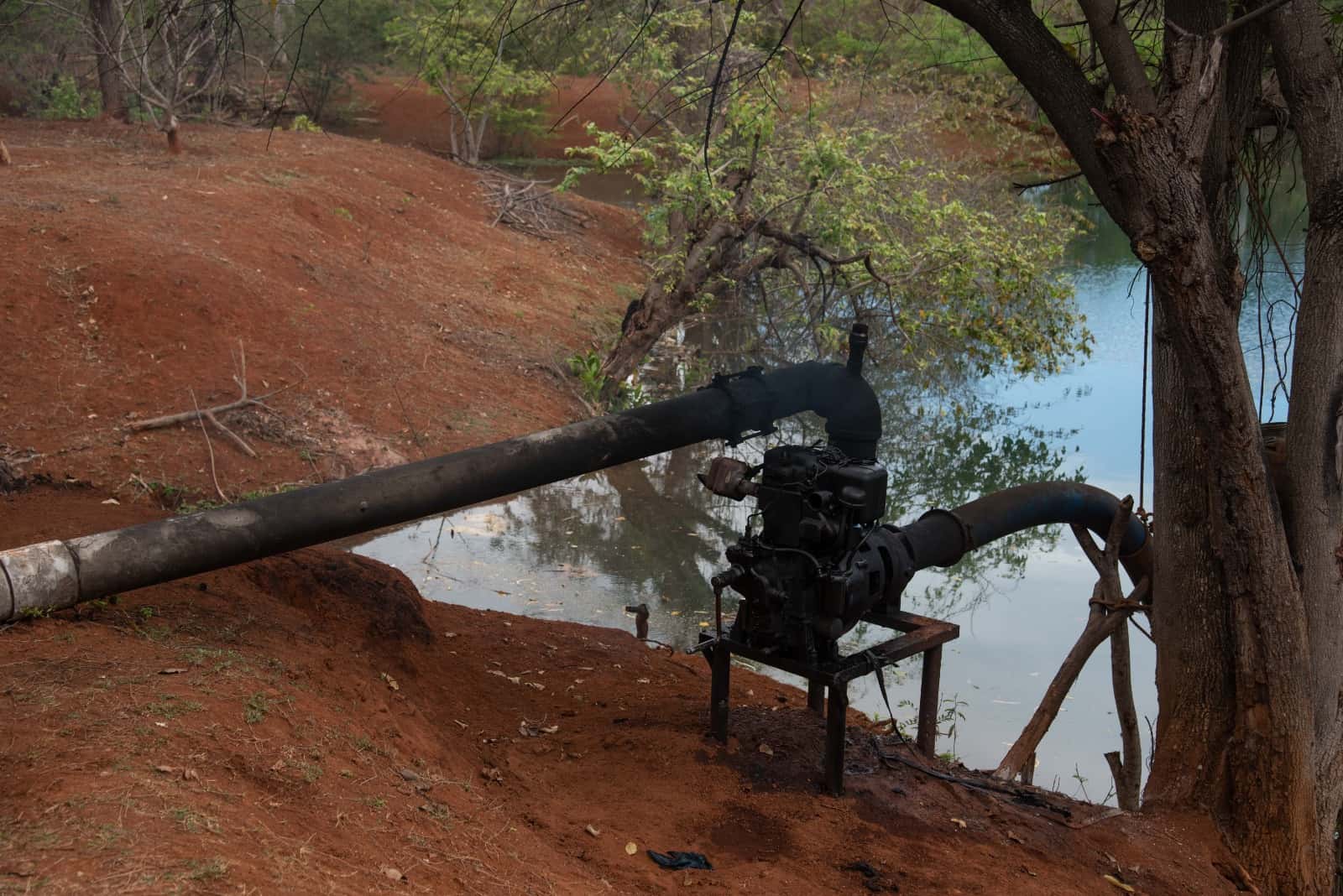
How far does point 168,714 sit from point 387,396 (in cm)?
853

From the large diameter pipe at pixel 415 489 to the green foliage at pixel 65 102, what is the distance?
21101mm

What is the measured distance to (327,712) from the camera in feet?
15.1

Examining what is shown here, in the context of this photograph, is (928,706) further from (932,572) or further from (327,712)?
(932,572)

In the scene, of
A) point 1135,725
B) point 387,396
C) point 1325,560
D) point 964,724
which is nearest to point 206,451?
point 387,396

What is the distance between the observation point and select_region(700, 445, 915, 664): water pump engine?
5238 mm

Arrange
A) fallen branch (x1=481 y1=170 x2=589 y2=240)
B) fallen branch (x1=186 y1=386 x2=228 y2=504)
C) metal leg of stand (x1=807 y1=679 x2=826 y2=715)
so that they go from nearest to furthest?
metal leg of stand (x1=807 y1=679 x2=826 y2=715), fallen branch (x1=186 y1=386 x2=228 y2=504), fallen branch (x1=481 y1=170 x2=589 y2=240)

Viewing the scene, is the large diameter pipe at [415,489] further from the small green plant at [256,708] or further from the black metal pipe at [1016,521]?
the small green plant at [256,708]

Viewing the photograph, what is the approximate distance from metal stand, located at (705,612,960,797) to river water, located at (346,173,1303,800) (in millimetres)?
1917

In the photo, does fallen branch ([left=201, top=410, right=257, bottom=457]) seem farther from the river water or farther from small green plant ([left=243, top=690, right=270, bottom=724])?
small green plant ([left=243, top=690, right=270, bottom=724])

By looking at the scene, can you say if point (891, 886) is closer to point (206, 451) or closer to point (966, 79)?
point (206, 451)

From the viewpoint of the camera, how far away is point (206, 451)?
1024cm

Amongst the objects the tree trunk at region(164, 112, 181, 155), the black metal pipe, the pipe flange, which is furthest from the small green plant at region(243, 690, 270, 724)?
the tree trunk at region(164, 112, 181, 155)

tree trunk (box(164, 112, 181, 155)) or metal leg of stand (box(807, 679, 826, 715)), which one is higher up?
tree trunk (box(164, 112, 181, 155))

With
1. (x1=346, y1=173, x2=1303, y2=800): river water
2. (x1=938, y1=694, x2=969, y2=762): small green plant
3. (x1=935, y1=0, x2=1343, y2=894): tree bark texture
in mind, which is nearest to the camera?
(x1=935, y1=0, x2=1343, y2=894): tree bark texture
